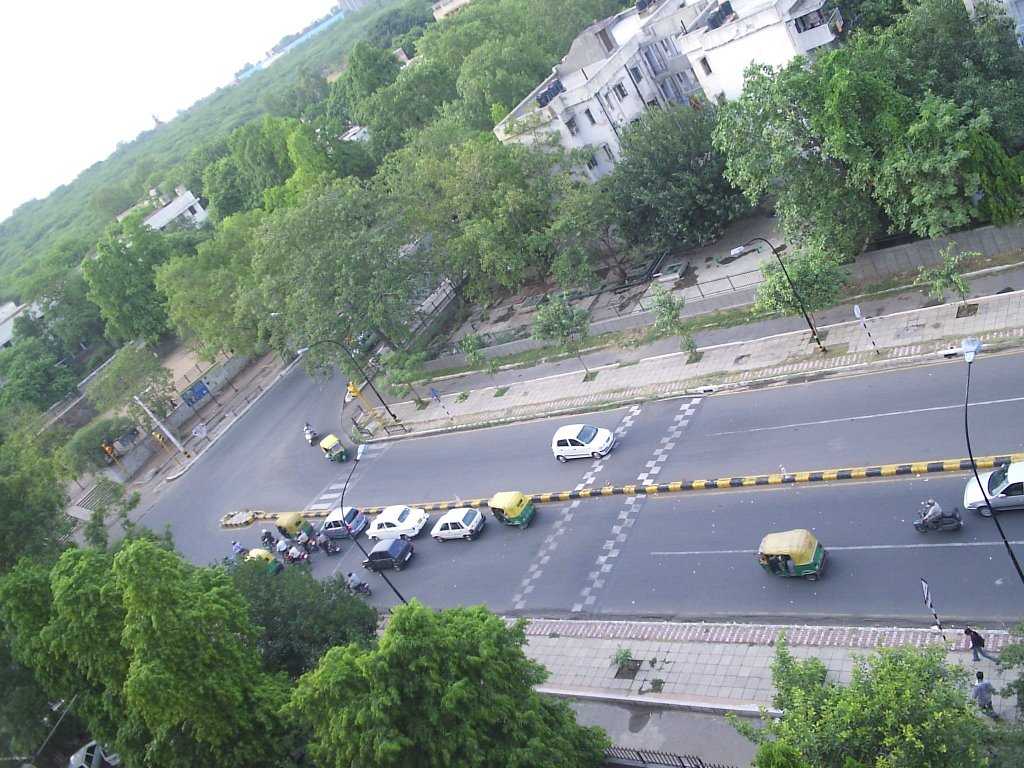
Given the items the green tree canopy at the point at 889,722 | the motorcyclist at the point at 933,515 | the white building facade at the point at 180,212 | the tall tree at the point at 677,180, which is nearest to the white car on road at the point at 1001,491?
the motorcyclist at the point at 933,515

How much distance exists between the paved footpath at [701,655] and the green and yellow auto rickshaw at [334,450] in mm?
21870

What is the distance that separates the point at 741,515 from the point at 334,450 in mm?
25767

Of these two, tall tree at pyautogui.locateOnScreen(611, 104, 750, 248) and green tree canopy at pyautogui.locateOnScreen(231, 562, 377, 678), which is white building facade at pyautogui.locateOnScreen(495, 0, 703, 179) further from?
green tree canopy at pyautogui.locateOnScreen(231, 562, 377, 678)

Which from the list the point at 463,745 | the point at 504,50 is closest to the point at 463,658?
the point at 463,745

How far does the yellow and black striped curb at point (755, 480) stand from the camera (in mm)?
25016

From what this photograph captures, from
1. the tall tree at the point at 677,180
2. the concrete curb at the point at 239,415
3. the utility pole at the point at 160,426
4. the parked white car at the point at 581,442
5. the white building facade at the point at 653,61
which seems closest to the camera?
the parked white car at the point at 581,442

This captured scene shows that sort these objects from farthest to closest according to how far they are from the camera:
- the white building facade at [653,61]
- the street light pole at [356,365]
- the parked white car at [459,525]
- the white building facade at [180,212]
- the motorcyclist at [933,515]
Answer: the white building facade at [180,212] → the street light pole at [356,365] → the white building facade at [653,61] → the parked white car at [459,525] → the motorcyclist at [933,515]

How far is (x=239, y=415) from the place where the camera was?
6025cm

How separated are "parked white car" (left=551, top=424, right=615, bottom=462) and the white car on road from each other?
14.5 m

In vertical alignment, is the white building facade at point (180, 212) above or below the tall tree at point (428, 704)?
above

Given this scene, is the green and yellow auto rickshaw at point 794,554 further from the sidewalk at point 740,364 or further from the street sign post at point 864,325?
the street sign post at point 864,325

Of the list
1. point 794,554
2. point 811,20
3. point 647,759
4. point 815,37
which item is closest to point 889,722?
point 647,759

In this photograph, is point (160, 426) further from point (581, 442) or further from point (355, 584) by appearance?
point (581, 442)

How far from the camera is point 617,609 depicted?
27250mm
